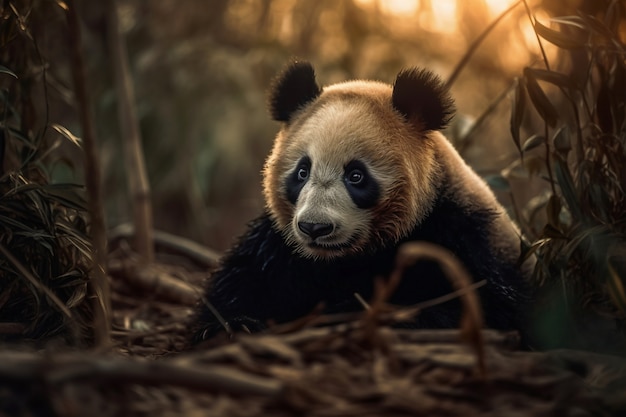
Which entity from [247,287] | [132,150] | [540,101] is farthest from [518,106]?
[132,150]

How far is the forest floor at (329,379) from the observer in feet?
5.97

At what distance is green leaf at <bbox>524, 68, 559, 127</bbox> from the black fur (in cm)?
53

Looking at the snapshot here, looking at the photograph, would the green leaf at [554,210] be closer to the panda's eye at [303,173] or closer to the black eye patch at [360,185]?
the black eye patch at [360,185]

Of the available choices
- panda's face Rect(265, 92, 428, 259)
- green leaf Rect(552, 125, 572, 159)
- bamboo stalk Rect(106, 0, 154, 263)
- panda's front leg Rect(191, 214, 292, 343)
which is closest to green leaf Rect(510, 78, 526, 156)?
green leaf Rect(552, 125, 572, 159)

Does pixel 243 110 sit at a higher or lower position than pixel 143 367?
higher

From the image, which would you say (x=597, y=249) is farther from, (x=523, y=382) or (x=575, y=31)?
(x=575, y=31)

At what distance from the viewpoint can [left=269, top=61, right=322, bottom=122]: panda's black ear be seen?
3.87m

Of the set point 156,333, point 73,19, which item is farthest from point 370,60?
point 73,19

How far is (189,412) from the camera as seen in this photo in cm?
189

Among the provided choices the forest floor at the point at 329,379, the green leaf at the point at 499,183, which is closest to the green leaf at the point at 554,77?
the green leaf at the point at 499,183

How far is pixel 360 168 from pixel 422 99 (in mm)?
456

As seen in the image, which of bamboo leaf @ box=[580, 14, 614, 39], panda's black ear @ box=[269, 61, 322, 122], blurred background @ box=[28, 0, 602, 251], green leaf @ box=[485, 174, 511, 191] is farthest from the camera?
blurred background @ box=[28, 0, 602, 251]

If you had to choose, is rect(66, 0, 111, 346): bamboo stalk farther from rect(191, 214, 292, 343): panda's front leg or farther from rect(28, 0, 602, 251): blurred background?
rect(28, 0, 602, 251): blurred background

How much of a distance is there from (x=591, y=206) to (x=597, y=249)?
34 cm
